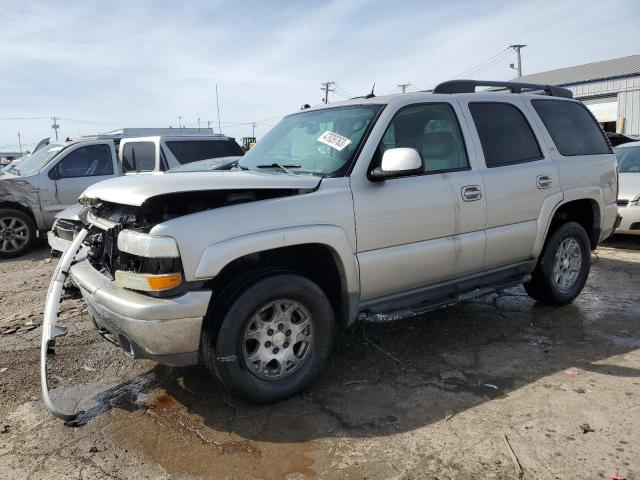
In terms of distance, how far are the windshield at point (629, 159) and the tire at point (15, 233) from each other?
391 inches

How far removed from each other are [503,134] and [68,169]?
296 inches

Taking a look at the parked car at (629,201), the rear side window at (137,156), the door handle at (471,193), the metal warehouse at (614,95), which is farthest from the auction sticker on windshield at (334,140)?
the metal warehouse at (614,95)

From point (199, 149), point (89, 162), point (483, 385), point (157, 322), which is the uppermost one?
point (199, 149)

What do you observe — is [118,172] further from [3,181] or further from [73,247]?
[73,247]

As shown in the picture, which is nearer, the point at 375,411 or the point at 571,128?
the point at 375,411

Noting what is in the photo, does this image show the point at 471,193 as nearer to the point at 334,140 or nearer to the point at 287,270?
the point at 334,140

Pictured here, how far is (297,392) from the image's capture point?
3389mm

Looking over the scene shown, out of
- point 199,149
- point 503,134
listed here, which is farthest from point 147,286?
point 199,149

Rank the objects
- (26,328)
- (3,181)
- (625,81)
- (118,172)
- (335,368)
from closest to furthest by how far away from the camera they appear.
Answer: (335,368)
(26,328)
(3,181)
(118,172)
(625,81)

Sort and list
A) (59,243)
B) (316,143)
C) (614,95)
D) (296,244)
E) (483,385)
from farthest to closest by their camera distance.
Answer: (614,95)
(59,243)
(316,143)
(483,385)
(296,244)

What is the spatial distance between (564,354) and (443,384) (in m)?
1.16

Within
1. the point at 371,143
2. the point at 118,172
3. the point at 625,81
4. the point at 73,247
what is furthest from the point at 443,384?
the point at 625,81

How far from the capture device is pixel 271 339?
10.6ft

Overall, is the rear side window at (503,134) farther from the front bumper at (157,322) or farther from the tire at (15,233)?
the tire at (15,233)
